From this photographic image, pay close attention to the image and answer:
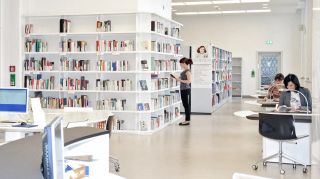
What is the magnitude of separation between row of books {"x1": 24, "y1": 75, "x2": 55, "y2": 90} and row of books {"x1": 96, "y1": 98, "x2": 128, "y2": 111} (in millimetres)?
1274

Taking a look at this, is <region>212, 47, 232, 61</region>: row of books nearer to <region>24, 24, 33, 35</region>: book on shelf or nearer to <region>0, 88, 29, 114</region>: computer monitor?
<region>24, 24, 33, 35</region>: book on shelf

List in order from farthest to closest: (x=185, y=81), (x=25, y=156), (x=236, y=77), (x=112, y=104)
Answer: (x=236, y=77) → (x=185, y=81) → (x=112, y=104) → (x=25, y=156)

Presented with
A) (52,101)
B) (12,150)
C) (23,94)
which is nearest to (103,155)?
(12,150)

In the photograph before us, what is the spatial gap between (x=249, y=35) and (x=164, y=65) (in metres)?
10.2

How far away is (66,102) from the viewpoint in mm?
9711

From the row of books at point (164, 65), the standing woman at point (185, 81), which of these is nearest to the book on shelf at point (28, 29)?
the row of books at point (164, 65)

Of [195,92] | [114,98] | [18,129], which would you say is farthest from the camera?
[195,92]

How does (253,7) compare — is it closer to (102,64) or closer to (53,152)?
(102,64)

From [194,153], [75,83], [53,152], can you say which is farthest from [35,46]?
[53,152]

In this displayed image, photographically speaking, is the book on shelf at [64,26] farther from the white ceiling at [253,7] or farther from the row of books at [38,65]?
the white ceiling at [253,7]

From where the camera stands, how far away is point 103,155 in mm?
3020

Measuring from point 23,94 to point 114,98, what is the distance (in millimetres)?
4074

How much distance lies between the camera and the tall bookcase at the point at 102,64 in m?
9.23

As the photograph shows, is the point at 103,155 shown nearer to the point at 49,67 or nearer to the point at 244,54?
the point at 49,67
